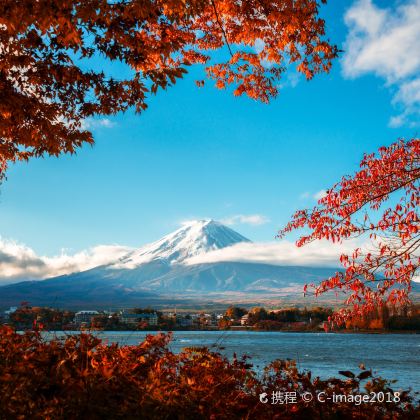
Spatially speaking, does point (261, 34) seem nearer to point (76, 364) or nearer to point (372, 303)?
point (372, 303)

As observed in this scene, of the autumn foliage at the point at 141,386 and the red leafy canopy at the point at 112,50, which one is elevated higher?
the red leafy canopy at the point at 112,50

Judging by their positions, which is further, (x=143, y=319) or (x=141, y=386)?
(x=143, y=319)

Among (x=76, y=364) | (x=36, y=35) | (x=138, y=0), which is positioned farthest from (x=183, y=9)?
(x=76, y=364)

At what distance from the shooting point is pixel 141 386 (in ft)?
16.3

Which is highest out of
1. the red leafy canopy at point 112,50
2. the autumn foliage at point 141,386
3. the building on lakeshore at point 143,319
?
the red leafy canopy at point 112,50

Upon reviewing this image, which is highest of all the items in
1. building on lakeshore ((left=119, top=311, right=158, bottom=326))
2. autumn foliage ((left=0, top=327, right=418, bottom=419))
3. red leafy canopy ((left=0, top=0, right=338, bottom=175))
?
red leafy canopy ((left=0, top=0, right=338, bottom=175))

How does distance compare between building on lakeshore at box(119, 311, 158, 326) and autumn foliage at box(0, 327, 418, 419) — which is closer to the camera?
autumn foliage at box(0, 327, 418, 419)

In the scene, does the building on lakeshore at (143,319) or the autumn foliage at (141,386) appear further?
the building on lakeshore at (143,319)

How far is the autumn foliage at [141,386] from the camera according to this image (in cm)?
446

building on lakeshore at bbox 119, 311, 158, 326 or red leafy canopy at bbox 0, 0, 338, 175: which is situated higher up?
red leafy canopy at bbox 0, 0, 338, 175

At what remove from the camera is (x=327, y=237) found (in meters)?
7.65

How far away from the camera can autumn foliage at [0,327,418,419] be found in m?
4.46

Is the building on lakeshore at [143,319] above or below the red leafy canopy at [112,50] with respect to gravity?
below

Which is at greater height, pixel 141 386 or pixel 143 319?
pixel 143 319
